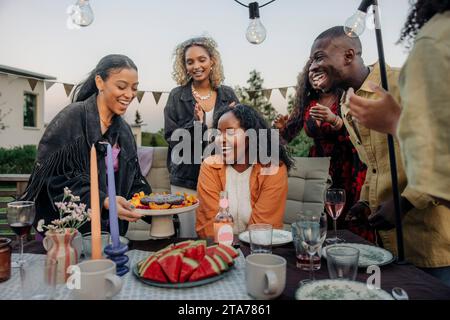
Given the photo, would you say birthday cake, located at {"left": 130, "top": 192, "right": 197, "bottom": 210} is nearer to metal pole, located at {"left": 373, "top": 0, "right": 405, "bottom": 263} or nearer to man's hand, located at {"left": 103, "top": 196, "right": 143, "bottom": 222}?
man's hand, located at {"left": 103, "top": 196, "right": 143, "bottom": 222}

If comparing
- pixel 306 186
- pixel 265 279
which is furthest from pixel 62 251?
pixel 306 186

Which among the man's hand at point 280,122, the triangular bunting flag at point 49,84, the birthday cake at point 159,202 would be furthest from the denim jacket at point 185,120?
the triangular bunting flag at point 49,84

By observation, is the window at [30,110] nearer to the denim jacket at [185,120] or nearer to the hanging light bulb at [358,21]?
the denim jacket at [185,120]

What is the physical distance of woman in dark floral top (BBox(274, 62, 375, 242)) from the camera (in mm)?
2443

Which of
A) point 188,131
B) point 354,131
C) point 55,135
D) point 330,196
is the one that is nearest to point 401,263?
point 330,196

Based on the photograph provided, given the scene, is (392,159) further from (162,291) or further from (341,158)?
(341,158)

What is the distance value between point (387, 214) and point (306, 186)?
171cm

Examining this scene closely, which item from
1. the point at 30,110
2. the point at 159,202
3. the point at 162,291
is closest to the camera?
the point at 162,291

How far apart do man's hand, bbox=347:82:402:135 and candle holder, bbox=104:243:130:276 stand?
0.93 metres

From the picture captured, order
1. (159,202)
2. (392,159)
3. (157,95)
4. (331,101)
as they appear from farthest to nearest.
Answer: (157,95) → (331,101) → (159,202) → (392,159)

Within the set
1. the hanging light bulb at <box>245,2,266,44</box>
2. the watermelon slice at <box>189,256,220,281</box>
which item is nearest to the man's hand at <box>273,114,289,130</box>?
the hanging light bulb at <box>245,2,266,44</box>

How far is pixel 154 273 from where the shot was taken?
115 centimetres

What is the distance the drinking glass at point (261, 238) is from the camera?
140 centimetres
